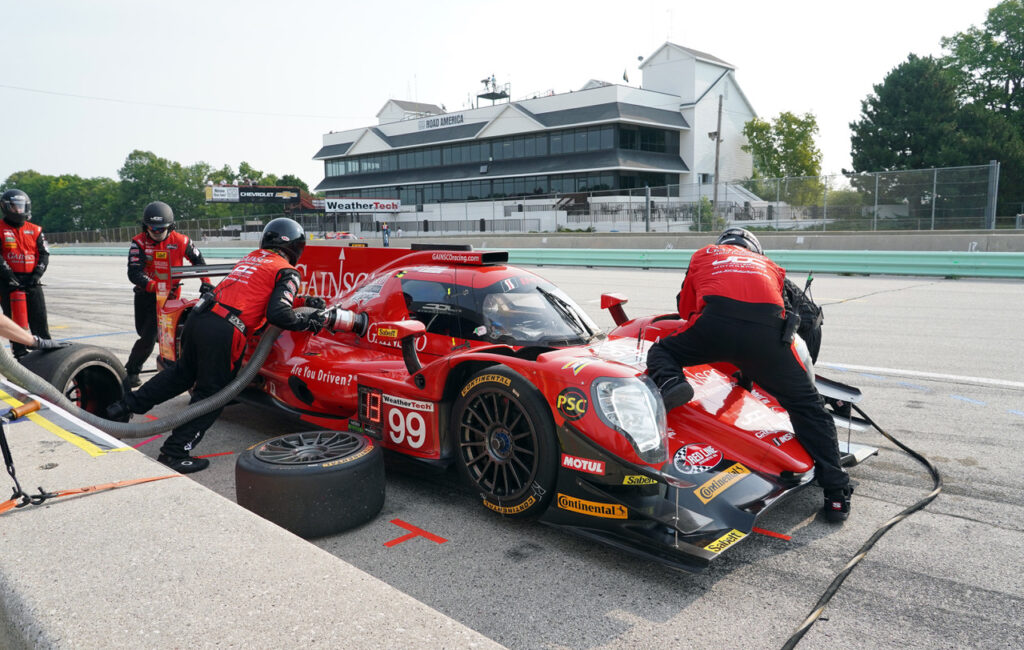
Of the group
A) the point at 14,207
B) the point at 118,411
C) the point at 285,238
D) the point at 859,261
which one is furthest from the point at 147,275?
the point at 859,261

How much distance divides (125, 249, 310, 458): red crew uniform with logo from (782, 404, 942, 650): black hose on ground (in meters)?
3.64

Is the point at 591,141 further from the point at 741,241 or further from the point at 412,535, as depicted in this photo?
the point at 412,535

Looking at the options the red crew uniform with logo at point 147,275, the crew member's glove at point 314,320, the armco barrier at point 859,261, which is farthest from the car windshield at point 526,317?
the armco barrier at point 859,261

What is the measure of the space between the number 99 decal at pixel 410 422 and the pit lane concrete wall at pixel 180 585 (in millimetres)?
1302

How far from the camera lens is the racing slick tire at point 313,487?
3.55m

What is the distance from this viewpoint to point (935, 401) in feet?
20.1

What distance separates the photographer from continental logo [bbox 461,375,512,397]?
11.9 ft

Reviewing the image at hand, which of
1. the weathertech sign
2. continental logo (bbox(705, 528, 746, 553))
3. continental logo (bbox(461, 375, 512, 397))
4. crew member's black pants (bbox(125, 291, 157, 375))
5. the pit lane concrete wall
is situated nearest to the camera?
the pit lane concrete wall

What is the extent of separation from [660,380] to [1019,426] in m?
3.47

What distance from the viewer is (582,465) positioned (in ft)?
11.0

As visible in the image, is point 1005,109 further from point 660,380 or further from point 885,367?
point 660,380

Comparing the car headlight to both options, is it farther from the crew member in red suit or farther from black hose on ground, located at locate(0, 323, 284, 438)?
the crew member in red suit

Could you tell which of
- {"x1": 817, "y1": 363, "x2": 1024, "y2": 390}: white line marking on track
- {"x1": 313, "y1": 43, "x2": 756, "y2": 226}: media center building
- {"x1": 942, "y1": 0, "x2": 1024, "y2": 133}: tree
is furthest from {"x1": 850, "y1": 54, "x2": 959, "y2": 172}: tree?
{"x1": 817, "y1": 363, "x2": 1024, "y2": 390}: white line marking on track

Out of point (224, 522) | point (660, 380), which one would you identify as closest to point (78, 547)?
point (224, 522)
